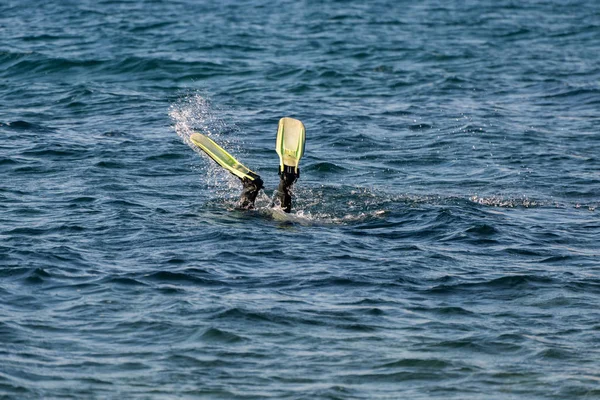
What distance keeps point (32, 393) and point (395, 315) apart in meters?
3.52

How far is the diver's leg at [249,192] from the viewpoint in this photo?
1332 cm

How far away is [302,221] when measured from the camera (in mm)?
13102

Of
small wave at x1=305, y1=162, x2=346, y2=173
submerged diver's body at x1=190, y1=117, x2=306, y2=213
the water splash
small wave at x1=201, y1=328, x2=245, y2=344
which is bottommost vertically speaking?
small wave at x1=305, y1=162, x2=346, y2=173

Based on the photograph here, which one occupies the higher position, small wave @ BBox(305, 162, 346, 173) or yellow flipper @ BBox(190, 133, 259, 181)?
yellow flipper @ BBox(190, 133, 259, 181)

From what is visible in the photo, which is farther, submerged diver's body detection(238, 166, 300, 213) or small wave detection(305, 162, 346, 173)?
small wave detection(305, 162, 346, 173)

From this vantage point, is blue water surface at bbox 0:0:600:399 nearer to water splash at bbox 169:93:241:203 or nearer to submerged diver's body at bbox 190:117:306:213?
water splash at bbox 169:93:241:203

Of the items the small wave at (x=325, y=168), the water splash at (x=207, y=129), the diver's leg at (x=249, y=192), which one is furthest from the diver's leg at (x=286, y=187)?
the small wave at (x=325, y=168)

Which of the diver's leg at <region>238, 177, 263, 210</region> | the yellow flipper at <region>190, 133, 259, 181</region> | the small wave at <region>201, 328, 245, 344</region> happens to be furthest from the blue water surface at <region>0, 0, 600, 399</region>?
the yellow flipper at <region>190, 133, 259, 181</region>

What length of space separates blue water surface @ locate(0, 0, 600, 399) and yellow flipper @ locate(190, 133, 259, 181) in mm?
544

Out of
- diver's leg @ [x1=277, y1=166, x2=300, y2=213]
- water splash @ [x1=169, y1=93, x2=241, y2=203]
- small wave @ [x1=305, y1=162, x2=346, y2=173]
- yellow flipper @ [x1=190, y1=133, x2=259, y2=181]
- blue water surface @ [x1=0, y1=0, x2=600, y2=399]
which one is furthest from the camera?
small wave @ [x1=305, y1=162, x2=346, y2=173]

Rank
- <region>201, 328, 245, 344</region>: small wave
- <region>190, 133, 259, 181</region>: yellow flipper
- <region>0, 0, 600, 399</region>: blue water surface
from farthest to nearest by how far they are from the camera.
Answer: <region>190, 133, 259, 181</region>: yellow flipper → <region>201, 328, 245, 344</region>: small wave → <region>0, 0, 600, 399</region>: blue water surface

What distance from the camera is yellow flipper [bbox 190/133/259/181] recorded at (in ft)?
44.2

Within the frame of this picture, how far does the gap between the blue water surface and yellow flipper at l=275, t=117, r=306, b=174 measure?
73 centimetres

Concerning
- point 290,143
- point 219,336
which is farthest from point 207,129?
point 219,336
